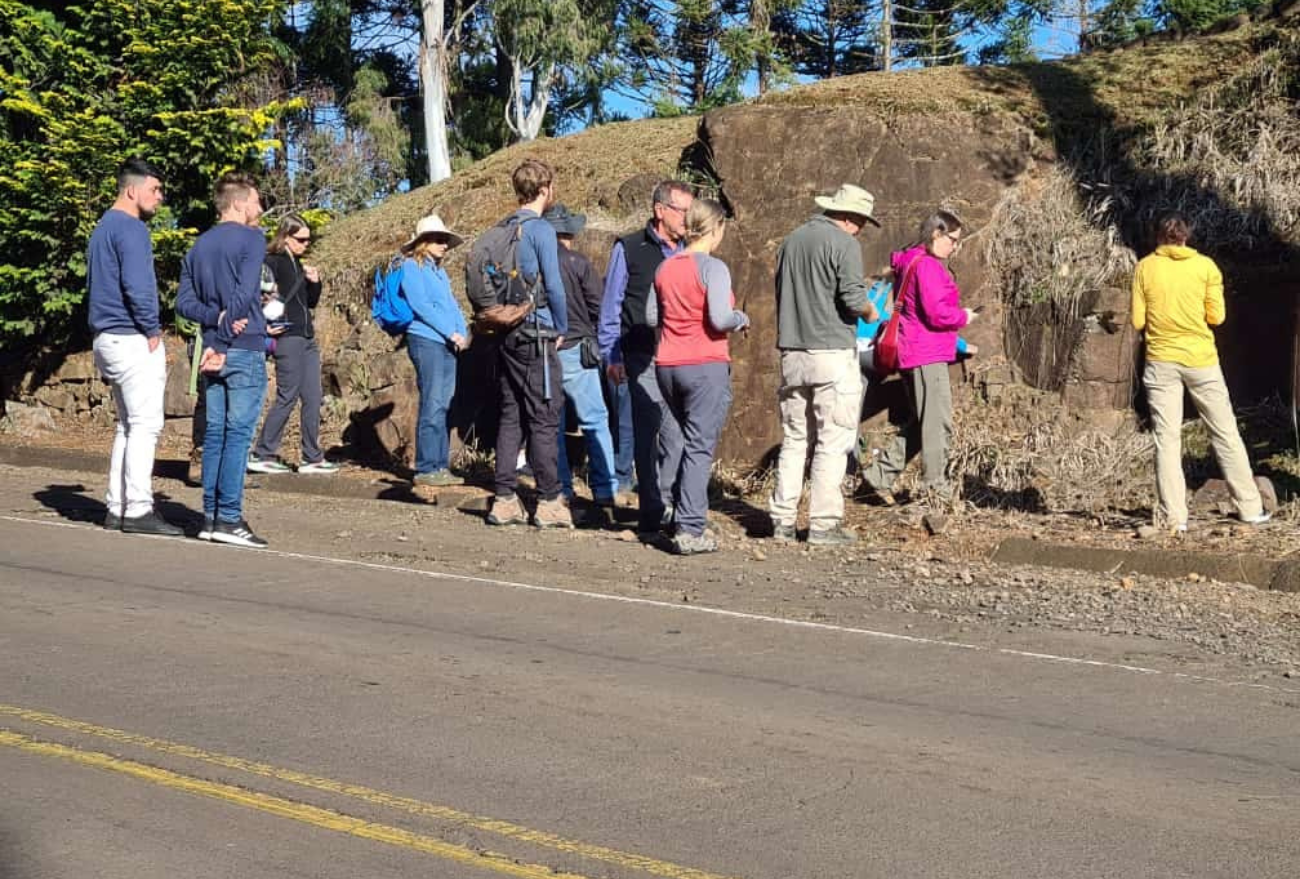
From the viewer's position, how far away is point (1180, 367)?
11164 mm

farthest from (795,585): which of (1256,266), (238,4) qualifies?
(238,4)

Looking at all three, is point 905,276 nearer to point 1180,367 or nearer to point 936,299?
point 936,299

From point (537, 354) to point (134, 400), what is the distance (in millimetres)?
2666

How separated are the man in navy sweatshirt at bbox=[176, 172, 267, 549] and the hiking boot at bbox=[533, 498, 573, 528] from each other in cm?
194

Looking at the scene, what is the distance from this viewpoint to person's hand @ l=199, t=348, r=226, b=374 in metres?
10.9

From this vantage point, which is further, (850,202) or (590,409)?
(590,409)

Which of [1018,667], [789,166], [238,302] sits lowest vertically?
[1018,667]

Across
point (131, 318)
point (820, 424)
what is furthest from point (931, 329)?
point (131, 318)

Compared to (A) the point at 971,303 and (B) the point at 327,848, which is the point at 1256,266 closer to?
(A) the point at 971,303

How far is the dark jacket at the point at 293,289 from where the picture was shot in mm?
14062

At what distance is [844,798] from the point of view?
18.3 ft

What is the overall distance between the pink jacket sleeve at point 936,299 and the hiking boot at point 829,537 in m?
2.00

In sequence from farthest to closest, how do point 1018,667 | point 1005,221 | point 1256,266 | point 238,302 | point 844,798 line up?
point 1005,221 → point 1256,266 → point 238,302 → point 1018,667 → point 844,798

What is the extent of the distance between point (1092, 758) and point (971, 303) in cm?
902
